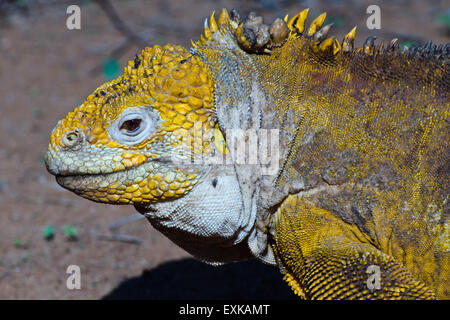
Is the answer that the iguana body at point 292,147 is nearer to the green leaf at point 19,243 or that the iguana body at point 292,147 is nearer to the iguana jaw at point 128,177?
the iguana jaw at point 128,177

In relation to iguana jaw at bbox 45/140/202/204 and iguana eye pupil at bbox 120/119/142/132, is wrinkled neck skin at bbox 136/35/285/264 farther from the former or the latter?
iguana eye pupil at bbox 120/119/142/132

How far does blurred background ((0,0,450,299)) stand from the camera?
5.50 metres

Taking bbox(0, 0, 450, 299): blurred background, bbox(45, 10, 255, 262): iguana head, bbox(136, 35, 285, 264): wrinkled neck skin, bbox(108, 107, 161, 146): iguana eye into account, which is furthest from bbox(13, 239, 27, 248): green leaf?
bbox(108, 107, 161, 146): iguana eye

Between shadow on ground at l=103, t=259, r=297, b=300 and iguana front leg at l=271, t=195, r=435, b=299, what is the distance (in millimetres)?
2004

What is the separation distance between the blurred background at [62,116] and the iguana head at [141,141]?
7.45 ft

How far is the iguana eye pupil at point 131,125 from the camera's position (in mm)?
3283

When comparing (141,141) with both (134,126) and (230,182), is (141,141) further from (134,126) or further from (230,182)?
(230,182)

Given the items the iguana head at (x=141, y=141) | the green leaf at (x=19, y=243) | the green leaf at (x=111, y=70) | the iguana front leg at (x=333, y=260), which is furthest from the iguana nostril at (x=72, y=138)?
the green leaf at (x=111, y=70)

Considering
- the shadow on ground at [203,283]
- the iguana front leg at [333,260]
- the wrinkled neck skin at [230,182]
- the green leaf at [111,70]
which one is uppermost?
the green leaf at [111,70]

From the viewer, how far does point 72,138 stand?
10.8 feet

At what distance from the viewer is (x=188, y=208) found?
3.34 meters
